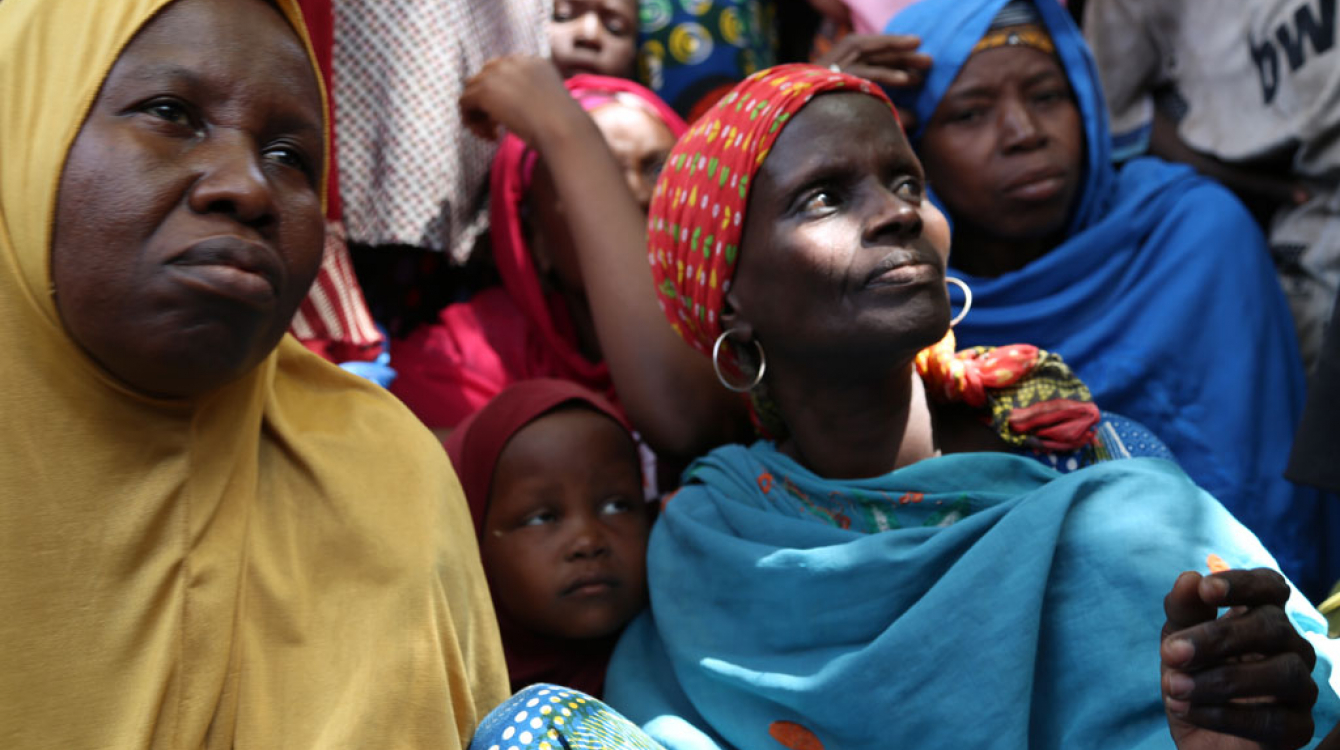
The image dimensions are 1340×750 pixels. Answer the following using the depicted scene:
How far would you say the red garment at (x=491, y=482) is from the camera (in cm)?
248

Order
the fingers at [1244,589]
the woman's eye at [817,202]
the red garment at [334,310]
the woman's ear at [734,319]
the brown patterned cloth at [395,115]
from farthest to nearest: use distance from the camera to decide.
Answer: the brown patterned cloth at [395,115], the red garment at [334,310], the woman's ear at [734,319], the woman's eye at [817,202], the fingers at [1244,589]

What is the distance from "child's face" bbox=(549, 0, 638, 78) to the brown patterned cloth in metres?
0.47

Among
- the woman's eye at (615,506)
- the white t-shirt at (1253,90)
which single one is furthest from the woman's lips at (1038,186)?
the woman's eye at (615,506)

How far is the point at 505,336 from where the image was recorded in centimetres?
336

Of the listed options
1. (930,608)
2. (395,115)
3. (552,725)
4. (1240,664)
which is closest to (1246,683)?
(1240,664)

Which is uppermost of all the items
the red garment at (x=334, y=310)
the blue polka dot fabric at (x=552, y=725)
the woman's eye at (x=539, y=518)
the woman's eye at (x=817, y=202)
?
the woman's eye at (x=817, y=202)

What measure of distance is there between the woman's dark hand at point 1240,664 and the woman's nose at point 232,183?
1.27m

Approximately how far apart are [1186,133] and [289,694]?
2.79 meters

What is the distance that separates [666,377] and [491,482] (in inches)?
17.8

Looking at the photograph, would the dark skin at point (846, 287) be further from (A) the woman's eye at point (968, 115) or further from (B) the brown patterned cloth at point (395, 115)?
(B) the brown patterned cloth at point (395, 115)

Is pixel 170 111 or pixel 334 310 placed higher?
pixel 170 111

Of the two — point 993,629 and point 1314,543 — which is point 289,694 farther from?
point 1314,543

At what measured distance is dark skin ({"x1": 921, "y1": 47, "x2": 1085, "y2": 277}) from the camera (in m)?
2.90

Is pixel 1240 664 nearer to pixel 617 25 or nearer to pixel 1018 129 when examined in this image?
pixel 1018 129
